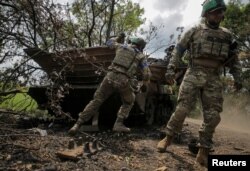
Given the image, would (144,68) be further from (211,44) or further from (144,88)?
(211,44)

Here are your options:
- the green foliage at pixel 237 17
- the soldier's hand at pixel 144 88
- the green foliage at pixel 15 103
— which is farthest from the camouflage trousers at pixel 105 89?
the green foliage at pixel 237 17

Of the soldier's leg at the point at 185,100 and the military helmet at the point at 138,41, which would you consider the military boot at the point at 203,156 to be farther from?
the military helmet at the point at 138,41

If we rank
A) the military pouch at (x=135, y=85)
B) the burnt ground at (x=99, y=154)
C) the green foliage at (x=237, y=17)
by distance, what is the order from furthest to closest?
the green foliage at (x=237, y=17) → the military pouch at (x=135, y=85) → the burnt ground at (x=99, y=154)

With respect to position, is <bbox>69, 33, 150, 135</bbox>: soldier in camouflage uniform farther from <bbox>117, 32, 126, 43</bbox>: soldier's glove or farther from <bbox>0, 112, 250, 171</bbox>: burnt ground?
<bbox>0, 112, 250, 171</bbox>: burnt ground

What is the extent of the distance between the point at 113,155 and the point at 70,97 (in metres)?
3.70

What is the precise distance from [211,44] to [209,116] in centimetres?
104

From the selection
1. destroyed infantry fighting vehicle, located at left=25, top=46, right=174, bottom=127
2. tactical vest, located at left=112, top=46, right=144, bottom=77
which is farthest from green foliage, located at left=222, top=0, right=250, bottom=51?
tactical vest, located at left=112, top=46, right=144, bottom=77

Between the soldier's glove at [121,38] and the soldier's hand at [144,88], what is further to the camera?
the soldier's hand at [144,88]

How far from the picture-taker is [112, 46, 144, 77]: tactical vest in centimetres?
716

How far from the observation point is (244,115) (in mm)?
21953

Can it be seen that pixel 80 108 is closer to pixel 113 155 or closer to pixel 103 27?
pixel 113 155

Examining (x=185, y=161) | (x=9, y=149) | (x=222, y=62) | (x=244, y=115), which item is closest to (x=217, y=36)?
(x=222, y=62)

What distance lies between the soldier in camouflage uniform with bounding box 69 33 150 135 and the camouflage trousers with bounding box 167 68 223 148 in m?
1.77

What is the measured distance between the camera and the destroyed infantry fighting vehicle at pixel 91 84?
7914 mm
